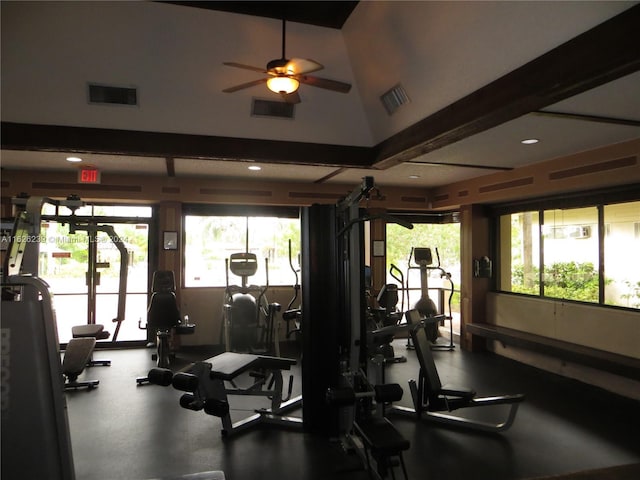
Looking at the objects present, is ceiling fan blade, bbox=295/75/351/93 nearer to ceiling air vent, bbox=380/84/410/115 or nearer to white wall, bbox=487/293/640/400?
ceiling air vent, bbox=380/84/410/115

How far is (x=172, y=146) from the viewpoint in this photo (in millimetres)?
4137

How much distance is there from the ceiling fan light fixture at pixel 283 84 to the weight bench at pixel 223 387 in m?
2.21

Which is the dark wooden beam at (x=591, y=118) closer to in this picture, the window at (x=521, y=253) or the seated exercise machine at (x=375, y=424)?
the seated exercise machine at (x=375, y=424)

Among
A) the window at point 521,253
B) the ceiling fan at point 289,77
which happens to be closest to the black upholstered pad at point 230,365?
the ceiling fan at point 289,77

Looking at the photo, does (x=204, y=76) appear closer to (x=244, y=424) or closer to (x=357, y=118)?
(x=357, y=118)

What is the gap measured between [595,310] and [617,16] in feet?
12.0

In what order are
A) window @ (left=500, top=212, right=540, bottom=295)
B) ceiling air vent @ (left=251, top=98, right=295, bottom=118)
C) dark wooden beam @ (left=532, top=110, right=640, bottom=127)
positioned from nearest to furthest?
dark wooden beam @ (left=532, top=110, right=640, bottom=127) → ceiling air vent @ (left=251, top=98, right=295, bottom=118) → window @ (left=500, top=212, right=540, bottom=295)

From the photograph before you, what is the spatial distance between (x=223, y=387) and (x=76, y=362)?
2142 millimetres

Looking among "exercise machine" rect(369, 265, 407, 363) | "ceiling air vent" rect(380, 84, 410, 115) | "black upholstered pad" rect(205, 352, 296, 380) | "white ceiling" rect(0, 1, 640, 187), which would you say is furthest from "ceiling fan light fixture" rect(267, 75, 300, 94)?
"exercise machine" rect(369, 265, 407, 363)

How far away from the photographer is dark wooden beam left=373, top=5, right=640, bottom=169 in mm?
2039

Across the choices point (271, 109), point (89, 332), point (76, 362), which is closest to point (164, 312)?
point (89, 332)

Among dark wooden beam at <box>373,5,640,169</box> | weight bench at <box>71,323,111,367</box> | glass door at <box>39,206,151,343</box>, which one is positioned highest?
dark wooden beam at <box>373,5,640,169</box>

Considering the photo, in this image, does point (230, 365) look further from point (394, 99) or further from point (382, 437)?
point (394, 99)

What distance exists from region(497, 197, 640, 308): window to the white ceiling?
104 cm
